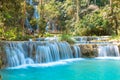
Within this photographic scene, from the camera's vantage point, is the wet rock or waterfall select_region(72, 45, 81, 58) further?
the wet rock

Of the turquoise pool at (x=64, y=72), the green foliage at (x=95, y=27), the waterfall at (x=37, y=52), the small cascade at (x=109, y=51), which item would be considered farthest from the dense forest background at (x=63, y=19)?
the small cascade at (x=109, y=51)

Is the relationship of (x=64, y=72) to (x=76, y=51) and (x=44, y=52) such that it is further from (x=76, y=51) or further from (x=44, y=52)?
(x=76, y=51)

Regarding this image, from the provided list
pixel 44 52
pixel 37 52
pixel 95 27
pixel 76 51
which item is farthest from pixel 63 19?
pixel 37 52

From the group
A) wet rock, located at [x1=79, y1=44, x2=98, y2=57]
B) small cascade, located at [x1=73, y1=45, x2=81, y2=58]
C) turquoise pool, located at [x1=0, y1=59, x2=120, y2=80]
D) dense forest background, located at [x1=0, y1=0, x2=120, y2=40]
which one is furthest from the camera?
wet rock, located at [x1=79, y1=44, x2=98, y2=57]

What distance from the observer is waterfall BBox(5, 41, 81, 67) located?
48.1ft

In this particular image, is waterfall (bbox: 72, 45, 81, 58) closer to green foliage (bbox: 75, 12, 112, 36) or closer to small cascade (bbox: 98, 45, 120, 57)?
small cascade (bbox: 98, 45, 120, 57)

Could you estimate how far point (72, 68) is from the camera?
45.6ft

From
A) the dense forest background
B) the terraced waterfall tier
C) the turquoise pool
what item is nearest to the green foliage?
the dense forest background

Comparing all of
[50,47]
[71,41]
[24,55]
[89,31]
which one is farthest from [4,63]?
[89,31]

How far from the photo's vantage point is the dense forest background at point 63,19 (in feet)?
58.2

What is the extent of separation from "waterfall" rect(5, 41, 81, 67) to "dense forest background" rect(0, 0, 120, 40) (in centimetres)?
185

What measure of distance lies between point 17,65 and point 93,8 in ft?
79.0

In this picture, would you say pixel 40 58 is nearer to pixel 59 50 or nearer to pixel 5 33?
pixel 59 50

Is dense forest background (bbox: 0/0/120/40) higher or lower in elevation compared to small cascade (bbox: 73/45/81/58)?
higher
